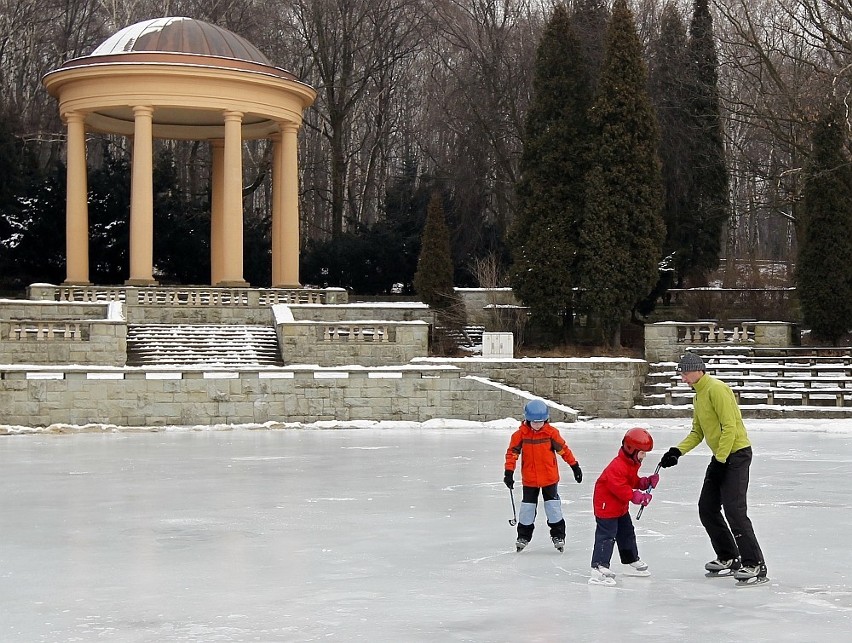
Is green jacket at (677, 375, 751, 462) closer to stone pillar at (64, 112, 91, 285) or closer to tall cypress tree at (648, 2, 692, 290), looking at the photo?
tall cypress tree at (648, 2, 692, 290)

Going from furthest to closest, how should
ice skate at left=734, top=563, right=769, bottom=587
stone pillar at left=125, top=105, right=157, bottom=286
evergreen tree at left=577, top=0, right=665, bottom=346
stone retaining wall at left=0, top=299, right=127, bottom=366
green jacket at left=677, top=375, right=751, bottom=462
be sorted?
1. stone pillar at left=125, top=105, right=157, bottom=286
2. evergreen tree at left=577, top=0, right=665, bottom=346
3. stone retaining wall at left=0, top=299, right=127, bottom=366
4. green jacket at left=677, top=375, right=751, bottom=462
5. ice skate at left=734, top=563, right=769, bottom=587

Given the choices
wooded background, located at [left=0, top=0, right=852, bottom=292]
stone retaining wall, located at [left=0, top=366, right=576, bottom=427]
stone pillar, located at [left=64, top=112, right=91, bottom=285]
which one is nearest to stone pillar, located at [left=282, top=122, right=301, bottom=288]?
wooded background, located at [left=0, top=0, right=852, bottom=292]

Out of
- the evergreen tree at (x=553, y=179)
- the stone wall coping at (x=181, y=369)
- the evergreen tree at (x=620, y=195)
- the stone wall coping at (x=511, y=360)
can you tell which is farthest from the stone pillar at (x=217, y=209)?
the stone wall coping at (x=181, y=369)

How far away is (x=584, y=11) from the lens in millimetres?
39625

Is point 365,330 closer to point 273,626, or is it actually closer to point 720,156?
point 720,156

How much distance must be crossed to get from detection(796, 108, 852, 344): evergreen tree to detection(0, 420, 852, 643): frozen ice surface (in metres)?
13.6

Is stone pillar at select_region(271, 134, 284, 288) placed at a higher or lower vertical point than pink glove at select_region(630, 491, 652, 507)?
higher

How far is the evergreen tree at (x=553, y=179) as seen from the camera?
105 ft

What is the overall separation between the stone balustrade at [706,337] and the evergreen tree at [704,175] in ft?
25.4

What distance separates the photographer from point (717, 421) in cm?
884

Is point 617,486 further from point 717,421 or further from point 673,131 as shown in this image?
point 673,131

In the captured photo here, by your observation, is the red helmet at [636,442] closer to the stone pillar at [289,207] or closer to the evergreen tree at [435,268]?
the evergreen tree at [435,268]

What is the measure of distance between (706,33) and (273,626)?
34916mm

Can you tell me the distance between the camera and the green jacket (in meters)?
8.65
